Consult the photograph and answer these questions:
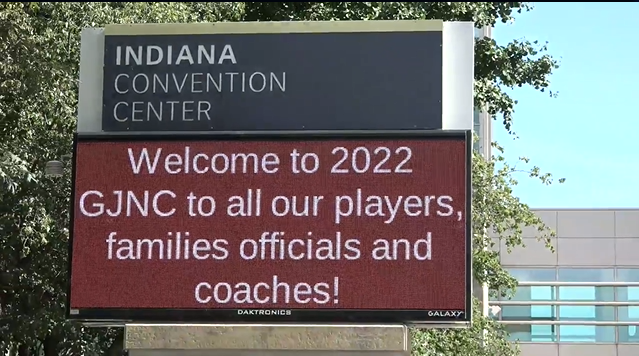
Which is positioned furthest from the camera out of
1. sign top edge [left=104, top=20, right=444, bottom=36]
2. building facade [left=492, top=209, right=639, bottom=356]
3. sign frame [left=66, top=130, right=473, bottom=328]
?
building facade [left=492, top=209, right=639, bottom=356]

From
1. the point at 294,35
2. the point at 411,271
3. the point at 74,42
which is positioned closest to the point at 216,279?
the point at 411,271

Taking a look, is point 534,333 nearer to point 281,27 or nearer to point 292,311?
point 281,27

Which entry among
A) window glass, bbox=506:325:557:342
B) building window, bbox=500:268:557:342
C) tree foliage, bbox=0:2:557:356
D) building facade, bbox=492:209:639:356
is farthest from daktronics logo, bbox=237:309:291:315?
window glass, bbox=506:325:557:342

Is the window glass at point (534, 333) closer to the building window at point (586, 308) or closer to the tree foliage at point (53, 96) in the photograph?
the building window at point (586, 308)

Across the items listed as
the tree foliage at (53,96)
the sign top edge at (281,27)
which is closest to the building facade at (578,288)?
the tree foliage at (53,96)

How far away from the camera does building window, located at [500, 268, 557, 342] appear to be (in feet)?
143

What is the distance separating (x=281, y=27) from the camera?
26.3ft

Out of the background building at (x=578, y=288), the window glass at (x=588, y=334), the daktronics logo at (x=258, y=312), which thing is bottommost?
the daktronics logo at (x=258, y=312)

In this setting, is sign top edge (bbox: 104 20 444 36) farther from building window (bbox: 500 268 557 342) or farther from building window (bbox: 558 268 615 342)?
building window (bbox: 558 268 615 342)

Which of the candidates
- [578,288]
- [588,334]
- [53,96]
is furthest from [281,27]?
[578,288]

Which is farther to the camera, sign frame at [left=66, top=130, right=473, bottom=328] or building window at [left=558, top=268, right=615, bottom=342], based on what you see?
building window at [left=558, top=268, right=615, bottom=342]

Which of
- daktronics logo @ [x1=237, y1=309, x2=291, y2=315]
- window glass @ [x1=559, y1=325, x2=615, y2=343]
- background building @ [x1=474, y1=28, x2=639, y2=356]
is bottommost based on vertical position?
daktronics logo @ [x1=237, y1=309, x2=291, y2=315]

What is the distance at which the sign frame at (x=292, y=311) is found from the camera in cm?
746

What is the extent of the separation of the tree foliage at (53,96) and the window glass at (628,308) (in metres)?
26.3
